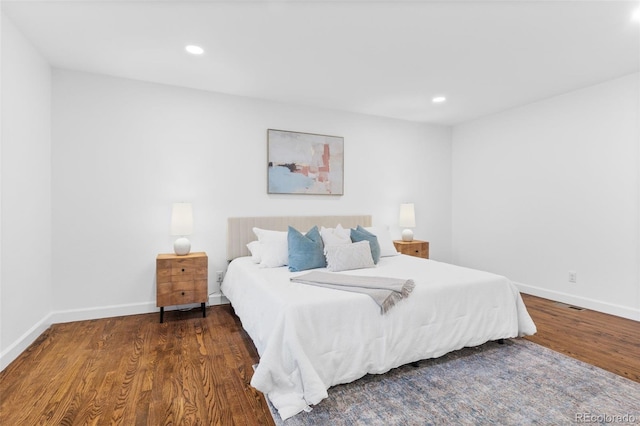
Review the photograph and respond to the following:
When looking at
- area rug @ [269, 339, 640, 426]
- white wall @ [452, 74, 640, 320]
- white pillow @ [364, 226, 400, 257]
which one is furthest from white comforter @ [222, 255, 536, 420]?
white wall @ [452, 74, 640, 320]

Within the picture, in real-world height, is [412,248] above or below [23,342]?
above

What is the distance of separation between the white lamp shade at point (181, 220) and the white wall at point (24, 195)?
1.11 metres

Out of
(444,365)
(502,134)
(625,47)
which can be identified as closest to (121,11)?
(444,365)

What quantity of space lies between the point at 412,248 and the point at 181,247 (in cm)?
301

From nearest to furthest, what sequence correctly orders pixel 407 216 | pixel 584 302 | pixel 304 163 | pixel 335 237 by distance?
pixel 335 237 < pixel 584 302 < pixel 304 163 < pixel 407 216

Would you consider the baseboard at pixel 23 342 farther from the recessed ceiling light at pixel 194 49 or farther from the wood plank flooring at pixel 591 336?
the wood plank flooring at pixel 591 336

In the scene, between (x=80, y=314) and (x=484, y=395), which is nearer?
(x=484, y=395)

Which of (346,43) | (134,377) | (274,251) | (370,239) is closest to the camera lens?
(134,377)

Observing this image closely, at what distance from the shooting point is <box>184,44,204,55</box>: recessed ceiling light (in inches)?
107

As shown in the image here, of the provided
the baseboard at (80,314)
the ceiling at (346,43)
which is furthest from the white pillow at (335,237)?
the ceiling at (346,43)

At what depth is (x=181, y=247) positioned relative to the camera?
3.37 metres

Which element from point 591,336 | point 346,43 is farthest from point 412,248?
point 346,43

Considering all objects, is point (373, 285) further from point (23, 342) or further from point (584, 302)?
point (584, 302)

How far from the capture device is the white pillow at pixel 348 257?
300 cm
